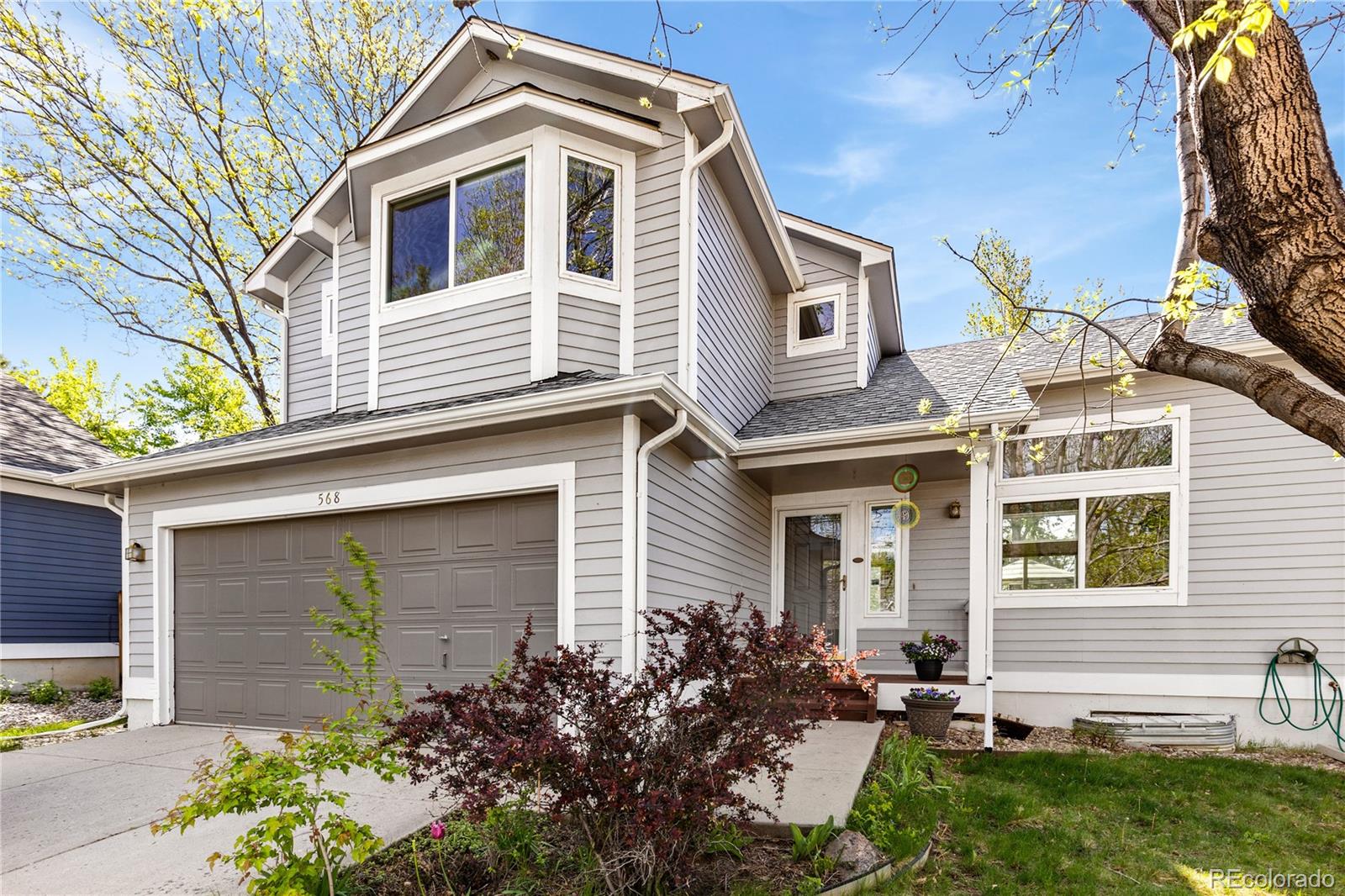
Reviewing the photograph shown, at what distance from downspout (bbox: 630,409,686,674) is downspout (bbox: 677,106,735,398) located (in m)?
1.04

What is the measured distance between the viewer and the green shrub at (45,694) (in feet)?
32.1

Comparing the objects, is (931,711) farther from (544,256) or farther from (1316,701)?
(544,256)

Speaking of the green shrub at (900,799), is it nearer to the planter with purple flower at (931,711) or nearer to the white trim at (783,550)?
the planter with purple flower at (931,711)

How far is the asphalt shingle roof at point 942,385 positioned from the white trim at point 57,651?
10.7m

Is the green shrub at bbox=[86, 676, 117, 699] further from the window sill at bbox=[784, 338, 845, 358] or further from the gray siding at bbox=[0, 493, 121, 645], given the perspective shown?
the window sill at bbox=[784, 338, 845, 358]

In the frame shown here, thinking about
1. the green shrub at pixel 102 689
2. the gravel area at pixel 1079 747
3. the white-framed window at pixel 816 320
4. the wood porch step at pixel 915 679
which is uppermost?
the white-framed window at pixel 816 320

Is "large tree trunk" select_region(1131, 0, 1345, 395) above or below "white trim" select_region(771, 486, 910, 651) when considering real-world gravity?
above

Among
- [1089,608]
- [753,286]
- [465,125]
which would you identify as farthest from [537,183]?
[1089,608]

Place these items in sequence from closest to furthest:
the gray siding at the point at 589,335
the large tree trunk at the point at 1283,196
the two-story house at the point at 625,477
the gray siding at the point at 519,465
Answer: the large tree trunk at the point at 1283,196
the gray siding at the point at 519,465
the two-story house at the point at 625,477
the gray siding at the point at 589,335

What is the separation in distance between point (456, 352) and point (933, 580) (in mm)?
5660

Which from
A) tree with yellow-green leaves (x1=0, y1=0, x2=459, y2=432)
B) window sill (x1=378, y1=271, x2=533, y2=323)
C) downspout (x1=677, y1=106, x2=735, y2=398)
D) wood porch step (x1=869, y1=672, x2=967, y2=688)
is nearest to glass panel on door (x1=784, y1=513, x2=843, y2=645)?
wood porch step (x1=869, y1=672, x2=967, y2=688)

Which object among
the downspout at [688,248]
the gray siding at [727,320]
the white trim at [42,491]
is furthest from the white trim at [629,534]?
the white trim at [42,491]

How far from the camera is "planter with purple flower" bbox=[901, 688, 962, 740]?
6.49 m

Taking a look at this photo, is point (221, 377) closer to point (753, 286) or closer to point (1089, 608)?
point (753, 286)
